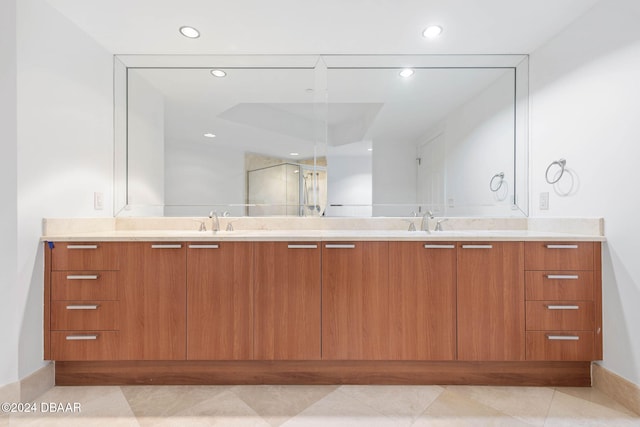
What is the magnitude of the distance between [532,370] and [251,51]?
108 inches

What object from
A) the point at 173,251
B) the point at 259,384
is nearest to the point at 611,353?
the point at 259,384

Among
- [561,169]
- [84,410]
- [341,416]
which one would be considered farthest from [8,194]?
[561,169]

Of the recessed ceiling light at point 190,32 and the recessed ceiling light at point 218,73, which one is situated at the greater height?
the recessed ceiling light at point 190,32

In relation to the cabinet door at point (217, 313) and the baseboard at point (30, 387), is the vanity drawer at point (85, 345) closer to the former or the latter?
the baseboard at point (30, 387)

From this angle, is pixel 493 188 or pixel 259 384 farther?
pixel 493 188

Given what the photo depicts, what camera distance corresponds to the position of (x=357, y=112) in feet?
7.17

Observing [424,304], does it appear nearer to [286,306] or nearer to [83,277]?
[286,306]

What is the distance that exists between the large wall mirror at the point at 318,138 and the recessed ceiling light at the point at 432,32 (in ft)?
0.88

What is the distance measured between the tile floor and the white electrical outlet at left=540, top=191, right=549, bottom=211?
109 cm

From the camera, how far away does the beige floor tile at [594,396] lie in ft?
4.75

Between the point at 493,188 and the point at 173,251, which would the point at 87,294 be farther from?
the point at 493,188

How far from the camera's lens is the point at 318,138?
2.21m

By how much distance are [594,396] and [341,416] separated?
1390 millimetres

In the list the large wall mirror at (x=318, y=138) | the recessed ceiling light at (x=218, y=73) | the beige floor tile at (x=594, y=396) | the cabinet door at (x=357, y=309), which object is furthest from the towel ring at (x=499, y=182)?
the recessed ceiling light at (x=218, y=73)
